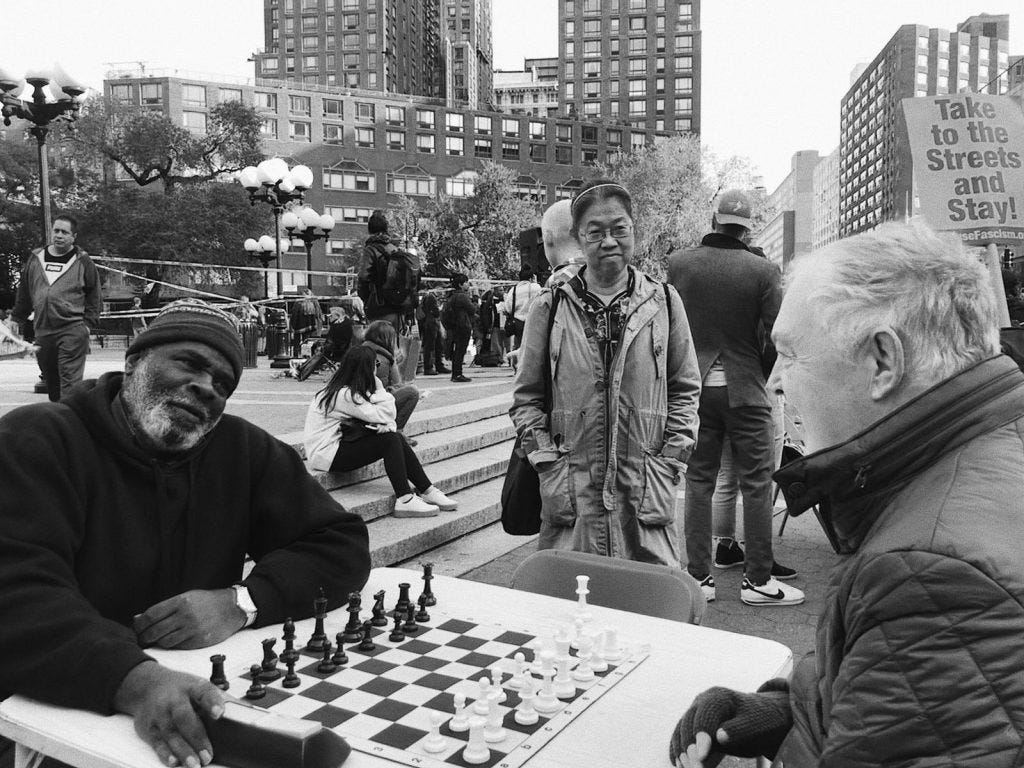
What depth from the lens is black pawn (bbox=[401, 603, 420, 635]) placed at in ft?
7.20

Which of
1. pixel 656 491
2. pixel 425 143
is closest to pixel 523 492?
pixel 656 491

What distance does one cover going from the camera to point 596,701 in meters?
1.81

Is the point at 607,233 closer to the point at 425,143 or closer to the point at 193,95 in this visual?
the point at 193,95

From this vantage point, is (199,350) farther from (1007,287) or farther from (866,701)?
(1007,287)

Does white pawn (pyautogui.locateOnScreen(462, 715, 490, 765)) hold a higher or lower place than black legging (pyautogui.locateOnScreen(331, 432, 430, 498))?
higher

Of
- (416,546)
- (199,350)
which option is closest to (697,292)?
(416,546)

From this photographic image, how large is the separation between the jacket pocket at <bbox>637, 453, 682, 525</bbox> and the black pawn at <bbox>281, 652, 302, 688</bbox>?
6.12 feet

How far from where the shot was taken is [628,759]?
61.7 inches

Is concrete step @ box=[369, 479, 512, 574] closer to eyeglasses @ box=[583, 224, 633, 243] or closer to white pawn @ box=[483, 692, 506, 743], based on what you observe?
eyeglasses @ box=[583, 224, 633, 243]

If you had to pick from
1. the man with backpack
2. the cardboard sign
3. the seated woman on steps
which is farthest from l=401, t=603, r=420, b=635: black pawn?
the man with backpack

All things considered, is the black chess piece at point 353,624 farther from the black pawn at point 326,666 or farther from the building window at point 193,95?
the building window at point 193,95

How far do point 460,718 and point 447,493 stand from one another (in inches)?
220

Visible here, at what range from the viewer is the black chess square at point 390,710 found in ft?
5.65

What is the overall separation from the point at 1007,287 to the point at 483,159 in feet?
242
